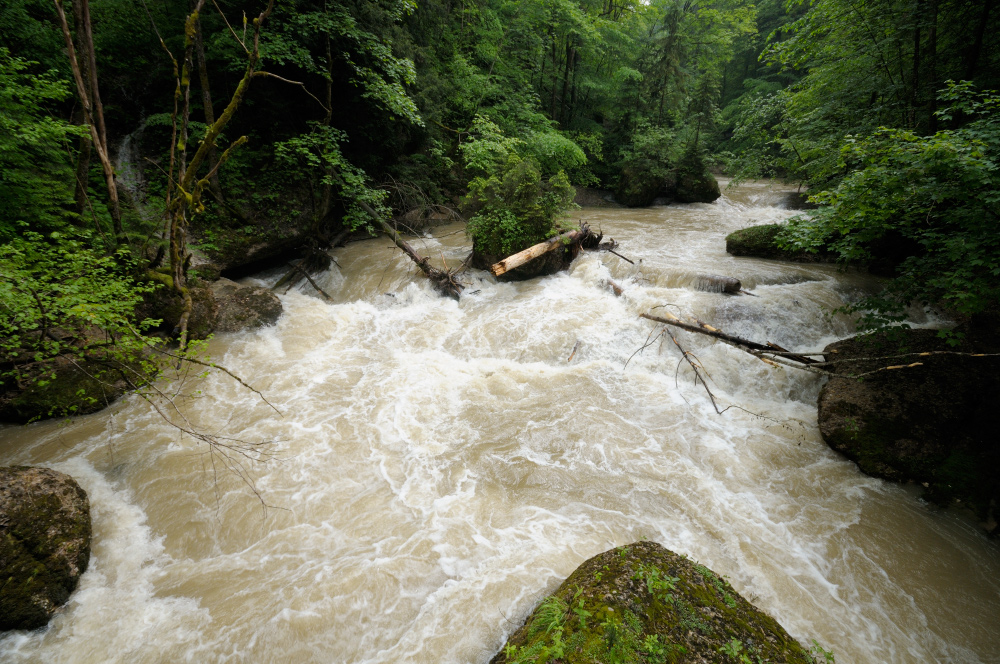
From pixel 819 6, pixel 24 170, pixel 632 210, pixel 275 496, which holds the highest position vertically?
pixel 819 6

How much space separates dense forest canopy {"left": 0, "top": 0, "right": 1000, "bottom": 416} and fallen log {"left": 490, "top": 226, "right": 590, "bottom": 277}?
37 centimetres

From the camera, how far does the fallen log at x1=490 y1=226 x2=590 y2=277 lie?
8.16m

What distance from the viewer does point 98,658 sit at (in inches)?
104

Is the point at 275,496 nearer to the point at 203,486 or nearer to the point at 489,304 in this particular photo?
the point at 203,486

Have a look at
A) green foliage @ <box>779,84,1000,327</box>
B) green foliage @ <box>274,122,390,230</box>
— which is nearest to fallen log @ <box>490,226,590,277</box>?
green foliage @ <box>274,122,390,230</box>

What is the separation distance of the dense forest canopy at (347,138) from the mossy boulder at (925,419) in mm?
890

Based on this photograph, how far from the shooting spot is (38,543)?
2.98m

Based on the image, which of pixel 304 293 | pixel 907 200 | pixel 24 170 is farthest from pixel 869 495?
pixel 24 170

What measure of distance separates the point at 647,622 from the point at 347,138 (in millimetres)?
10724

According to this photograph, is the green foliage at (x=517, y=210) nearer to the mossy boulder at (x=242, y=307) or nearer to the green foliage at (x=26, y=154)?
the mossy boulder at (x=242, y=307)

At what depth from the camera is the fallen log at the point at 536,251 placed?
26.8 feet

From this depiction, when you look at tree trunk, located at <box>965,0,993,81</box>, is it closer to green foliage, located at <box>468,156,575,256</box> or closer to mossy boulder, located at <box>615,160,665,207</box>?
green foliage, located at <box>468,156,575,256</box>

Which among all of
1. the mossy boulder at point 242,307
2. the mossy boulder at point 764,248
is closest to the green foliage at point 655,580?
the mossy boulder at point 242,307

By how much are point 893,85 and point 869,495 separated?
23.6 ft
